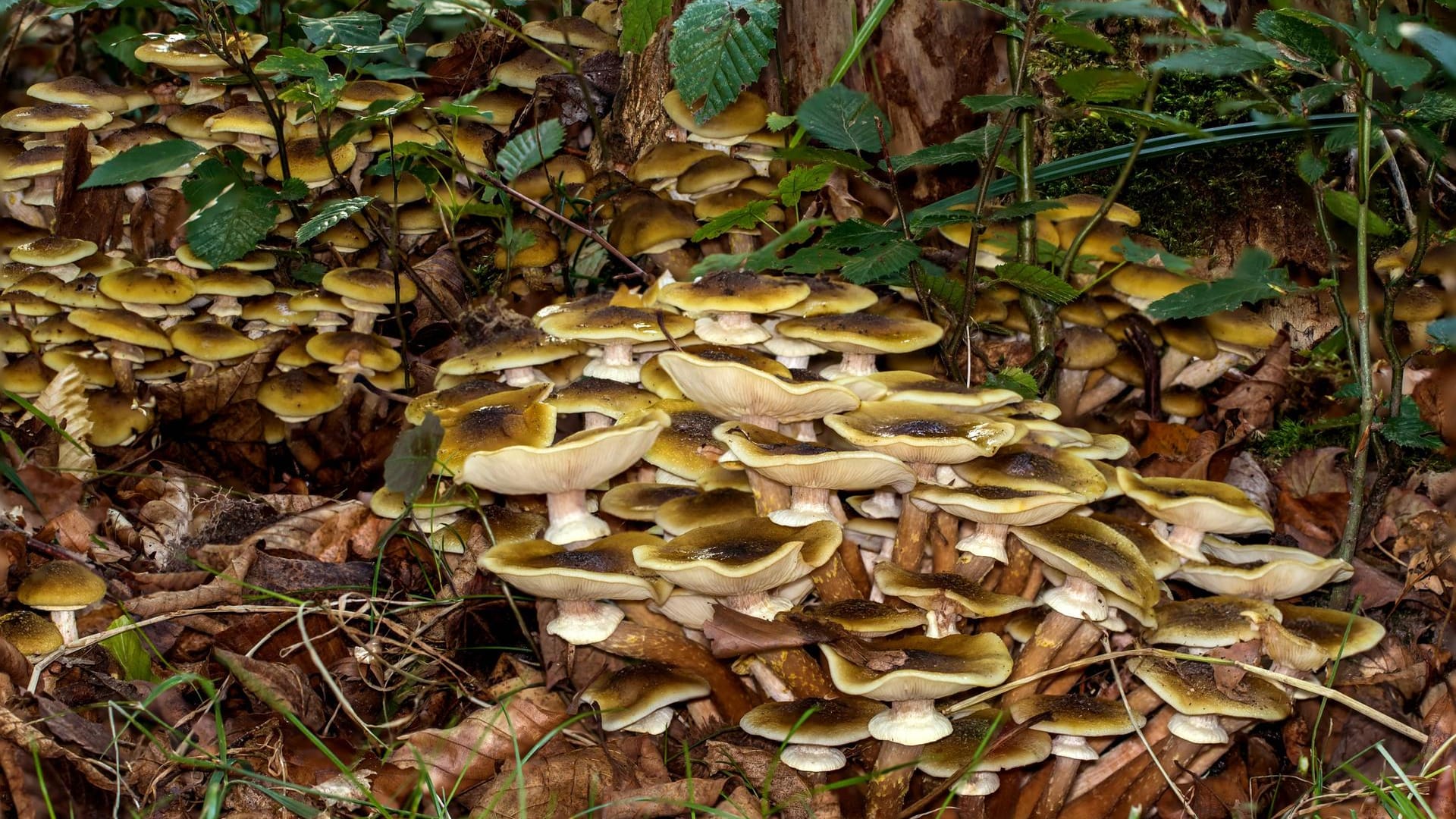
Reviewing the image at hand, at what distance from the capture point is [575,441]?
2.84 m

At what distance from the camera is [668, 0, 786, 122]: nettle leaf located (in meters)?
3.38

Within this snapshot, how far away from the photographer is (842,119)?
3.66 metres

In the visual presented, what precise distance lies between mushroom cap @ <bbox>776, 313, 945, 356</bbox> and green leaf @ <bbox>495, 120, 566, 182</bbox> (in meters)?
1.54

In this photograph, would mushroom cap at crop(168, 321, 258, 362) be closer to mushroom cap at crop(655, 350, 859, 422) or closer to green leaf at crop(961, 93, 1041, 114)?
mushroom cap at crop(655, 350, 859, 422)

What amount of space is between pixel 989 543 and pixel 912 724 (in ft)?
2.06

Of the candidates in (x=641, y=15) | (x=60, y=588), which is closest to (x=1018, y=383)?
(x=641, y=15)

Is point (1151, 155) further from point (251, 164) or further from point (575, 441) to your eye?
point (251, 164)

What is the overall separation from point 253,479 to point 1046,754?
161 inches

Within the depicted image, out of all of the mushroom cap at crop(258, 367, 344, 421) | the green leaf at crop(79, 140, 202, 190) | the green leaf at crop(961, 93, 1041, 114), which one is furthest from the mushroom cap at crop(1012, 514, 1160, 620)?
the green leaf at crop(79, 140, 202, 190)

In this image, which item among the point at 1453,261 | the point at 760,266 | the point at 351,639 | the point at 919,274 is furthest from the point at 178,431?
the point at 1453,261

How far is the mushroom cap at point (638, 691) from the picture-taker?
305 centimetres

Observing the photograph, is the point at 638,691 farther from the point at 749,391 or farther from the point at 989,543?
the point at 989,543

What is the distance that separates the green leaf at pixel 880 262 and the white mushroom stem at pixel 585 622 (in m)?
1.28

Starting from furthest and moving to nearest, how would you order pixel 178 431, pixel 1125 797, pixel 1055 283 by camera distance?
pixel 178 431, pixel 1055 283, pixel 1125 797
